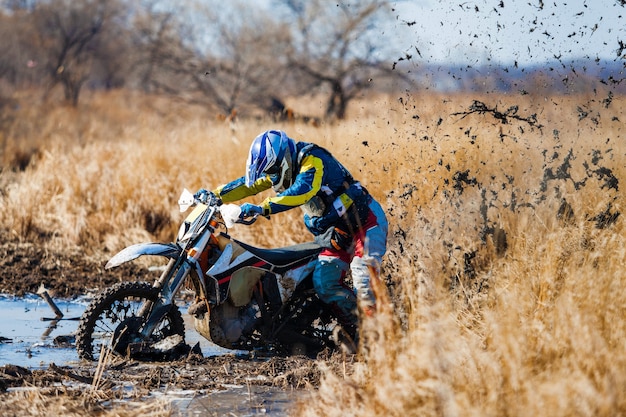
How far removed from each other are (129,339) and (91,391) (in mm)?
1140

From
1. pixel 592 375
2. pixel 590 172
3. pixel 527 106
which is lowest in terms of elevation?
pixel 592 375

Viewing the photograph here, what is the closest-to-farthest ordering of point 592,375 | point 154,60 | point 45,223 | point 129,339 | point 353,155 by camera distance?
point 592,375, point 129,339, point 353,155, point 45,223, point 154,60

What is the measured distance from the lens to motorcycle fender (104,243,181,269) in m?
6.39

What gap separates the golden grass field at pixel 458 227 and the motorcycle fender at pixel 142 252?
1800mm

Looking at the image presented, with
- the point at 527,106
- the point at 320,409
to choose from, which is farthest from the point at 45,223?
the point at 320,409

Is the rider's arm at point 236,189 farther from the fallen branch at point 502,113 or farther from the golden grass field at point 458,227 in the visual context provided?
the fallen branch at point 502,113

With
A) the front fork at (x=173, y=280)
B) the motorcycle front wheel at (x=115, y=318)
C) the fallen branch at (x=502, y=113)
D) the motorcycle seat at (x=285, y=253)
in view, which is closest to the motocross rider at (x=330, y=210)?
the motorcycle seat at (x=285, y=253)

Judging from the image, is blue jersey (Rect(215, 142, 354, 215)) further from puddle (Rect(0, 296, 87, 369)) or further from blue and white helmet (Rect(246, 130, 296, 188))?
puddle (Rect(0, 296, 87, 369))

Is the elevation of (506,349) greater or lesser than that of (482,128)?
lesser

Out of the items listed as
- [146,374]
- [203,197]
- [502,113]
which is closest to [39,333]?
[146,374]

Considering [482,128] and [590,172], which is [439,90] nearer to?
[482,128]

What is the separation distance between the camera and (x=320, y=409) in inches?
188

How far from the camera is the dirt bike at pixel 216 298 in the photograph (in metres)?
6.52

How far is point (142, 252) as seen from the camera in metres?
6.43
